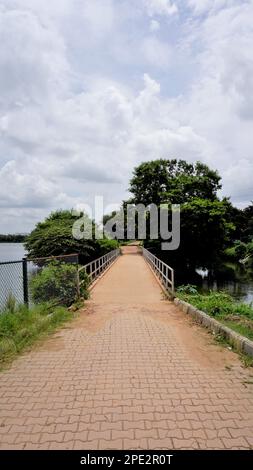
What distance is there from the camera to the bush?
9562 millimetres

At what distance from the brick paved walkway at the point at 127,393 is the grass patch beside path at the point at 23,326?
0.97ft

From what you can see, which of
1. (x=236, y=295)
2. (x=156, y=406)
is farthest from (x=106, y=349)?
(x=236, y=295)

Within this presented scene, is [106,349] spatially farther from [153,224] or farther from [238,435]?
[153,224]

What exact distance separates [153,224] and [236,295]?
59.9 ft

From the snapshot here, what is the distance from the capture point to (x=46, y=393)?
454cm

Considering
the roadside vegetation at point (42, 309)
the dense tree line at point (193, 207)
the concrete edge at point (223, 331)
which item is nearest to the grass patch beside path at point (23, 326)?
the roadside vegetation at point (42, 309)

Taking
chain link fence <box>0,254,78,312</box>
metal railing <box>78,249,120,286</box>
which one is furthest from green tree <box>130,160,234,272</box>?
chain link fence <box>0,254,78,312</box>

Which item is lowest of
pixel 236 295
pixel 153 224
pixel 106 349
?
pixel 236 295

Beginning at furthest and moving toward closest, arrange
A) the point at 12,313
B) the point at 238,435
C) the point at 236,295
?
the point at 236,295, the point at 12,313, the point at 238,435

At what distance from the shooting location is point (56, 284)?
1004 cm

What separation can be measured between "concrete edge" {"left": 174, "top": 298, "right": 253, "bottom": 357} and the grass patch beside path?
316cm

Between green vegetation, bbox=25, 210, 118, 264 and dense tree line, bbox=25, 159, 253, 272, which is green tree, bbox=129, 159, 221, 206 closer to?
dense tree line, bbox=25, 159, 253, 272

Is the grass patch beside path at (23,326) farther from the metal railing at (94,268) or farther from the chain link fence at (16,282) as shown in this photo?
the metal railing at (94,268)

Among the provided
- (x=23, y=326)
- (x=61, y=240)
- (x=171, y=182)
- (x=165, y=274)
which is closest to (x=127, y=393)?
(x=23, y=326)
